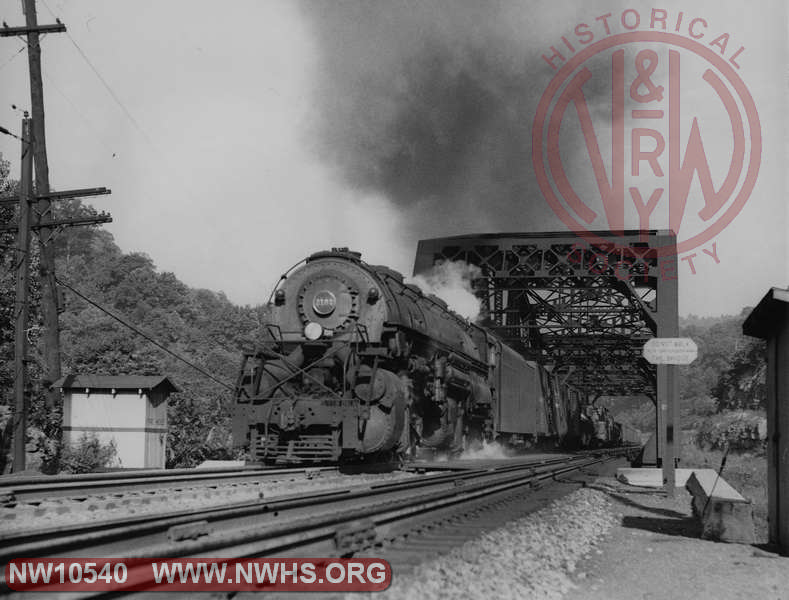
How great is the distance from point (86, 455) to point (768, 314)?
13675mm

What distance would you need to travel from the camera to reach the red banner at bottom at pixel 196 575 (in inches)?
150

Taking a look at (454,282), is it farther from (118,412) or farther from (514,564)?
(514,564)

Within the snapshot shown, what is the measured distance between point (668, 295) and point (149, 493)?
18527mm

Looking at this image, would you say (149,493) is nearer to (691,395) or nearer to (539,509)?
(539,509)

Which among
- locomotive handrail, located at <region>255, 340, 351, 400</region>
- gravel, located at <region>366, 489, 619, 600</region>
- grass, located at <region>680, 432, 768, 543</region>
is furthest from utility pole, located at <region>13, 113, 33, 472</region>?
grass, located at <region>680, 432, 768, 543</region>

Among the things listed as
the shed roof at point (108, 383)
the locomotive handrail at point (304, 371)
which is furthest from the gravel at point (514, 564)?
the shed roof at point (108, 383)

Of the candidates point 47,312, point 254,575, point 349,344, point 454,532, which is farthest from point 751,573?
point 47,312

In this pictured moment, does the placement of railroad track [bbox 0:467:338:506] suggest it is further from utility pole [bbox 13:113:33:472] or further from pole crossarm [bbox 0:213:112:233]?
pole crossarm [bbox 0:213:112:233]

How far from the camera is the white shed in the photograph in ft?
55.9

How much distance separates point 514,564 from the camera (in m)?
5.83

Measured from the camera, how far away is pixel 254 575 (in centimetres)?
440

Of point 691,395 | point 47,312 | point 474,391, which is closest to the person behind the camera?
point 47,312

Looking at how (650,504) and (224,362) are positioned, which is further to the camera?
(224,362)

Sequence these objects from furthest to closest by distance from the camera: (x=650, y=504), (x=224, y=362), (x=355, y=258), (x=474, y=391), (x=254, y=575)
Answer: (x=224, y=362) < (x=474, y=391) < (x=355, y=258) < (x=650, y=504) < (x=254, y=575)
